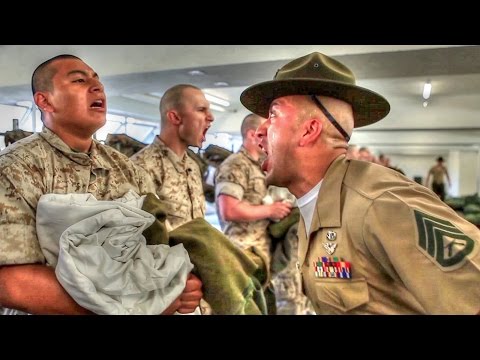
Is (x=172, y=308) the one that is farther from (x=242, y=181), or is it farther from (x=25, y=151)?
(x=242, y=181)

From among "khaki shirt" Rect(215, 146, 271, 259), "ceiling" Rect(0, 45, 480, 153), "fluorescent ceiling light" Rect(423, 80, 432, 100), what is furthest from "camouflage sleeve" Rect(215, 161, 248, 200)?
"fluorescent ceiling light" Rect(423, 80, 432, 100)

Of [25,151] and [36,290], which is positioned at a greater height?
[25,151]

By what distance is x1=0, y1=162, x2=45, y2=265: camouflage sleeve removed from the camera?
0.62 meters

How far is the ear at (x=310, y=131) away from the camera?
0.69 metres

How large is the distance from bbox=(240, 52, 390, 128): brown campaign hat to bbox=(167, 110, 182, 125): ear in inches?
19.8

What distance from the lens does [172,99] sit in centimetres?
121

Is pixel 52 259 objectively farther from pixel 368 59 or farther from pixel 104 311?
pixel 368 59

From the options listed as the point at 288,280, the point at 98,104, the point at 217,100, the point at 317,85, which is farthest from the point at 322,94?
the point at 288,280

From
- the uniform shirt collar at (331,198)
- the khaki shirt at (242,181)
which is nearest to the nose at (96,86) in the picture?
the uniform shirt collar at (331,198)

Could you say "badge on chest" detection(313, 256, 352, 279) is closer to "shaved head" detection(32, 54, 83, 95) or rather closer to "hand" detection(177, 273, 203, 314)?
"hand" detection(177, 273, 203, 314)

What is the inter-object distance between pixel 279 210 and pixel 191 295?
1069mm
